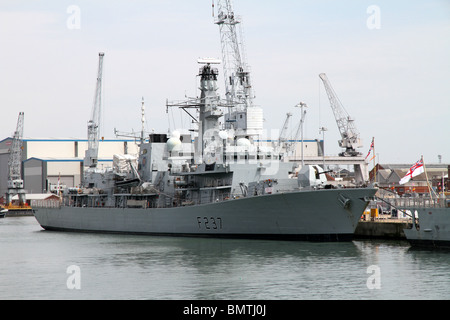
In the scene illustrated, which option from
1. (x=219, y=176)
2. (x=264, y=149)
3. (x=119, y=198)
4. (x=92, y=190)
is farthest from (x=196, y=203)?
(x=92, y=190)

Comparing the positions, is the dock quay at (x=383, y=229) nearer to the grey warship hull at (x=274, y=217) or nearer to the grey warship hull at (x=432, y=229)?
the grey warship hull at (x=432, y=229)

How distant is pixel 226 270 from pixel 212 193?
44.5 feet

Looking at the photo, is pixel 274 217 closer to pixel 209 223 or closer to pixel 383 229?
pixel 209 223

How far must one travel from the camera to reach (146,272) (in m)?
27.3

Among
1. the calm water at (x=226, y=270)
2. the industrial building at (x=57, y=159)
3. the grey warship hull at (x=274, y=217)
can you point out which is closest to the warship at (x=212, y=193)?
the grey warship hull at (x=274, y=217)

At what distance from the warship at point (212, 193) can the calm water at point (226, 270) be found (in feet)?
4.18

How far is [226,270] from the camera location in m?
27.5

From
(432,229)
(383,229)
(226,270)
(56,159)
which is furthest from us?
(56,159)

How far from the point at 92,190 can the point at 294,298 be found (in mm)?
33447

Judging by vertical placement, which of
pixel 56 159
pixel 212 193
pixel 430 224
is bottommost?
pixel 430 224

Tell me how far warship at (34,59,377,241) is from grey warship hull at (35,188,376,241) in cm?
5

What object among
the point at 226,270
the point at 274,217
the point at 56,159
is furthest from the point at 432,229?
the point at 56,159

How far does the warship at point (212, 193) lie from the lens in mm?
35531

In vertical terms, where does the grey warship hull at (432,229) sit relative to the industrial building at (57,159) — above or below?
below
